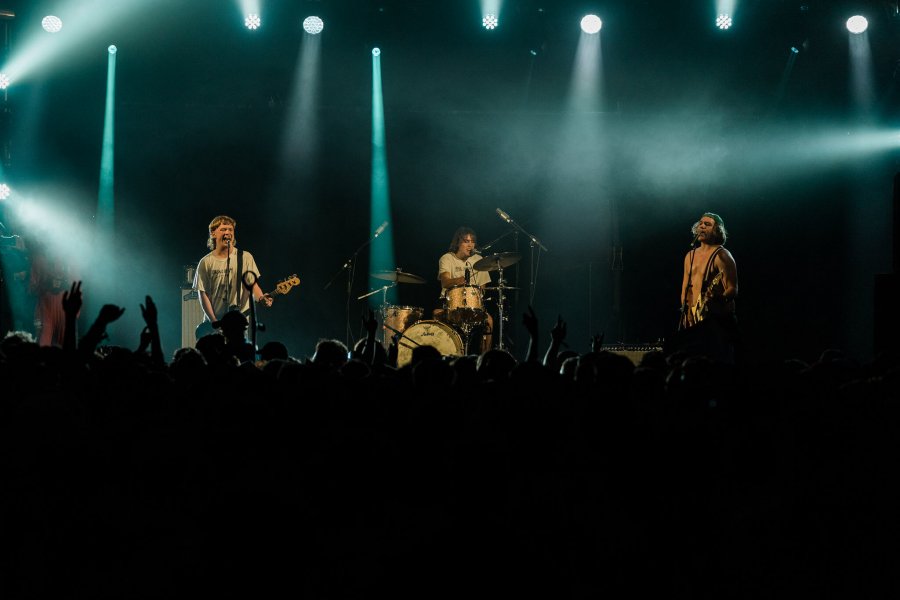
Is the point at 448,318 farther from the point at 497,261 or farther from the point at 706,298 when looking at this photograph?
the point at 706,298

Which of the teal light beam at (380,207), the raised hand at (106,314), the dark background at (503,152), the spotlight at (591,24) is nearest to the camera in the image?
the raised hand at (106,314)

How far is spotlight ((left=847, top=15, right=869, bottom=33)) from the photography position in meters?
10.6

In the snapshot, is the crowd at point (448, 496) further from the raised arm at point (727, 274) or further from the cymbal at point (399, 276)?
the cymbal at point (399, 276)

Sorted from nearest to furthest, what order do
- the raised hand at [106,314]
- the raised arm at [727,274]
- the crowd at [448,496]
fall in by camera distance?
the crowd at [448,496], the raised hand at [106,314], the raised arm at [727,274]

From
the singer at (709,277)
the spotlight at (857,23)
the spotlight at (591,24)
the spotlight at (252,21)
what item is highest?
the spotlight at (857,23)

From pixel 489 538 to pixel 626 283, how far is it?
10933mm

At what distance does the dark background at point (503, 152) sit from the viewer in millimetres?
10836

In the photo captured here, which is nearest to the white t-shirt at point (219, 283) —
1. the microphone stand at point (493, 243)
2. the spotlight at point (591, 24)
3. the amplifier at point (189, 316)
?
the amplifier at point (189, 316)

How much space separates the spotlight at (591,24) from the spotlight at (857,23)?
3123 millimetres

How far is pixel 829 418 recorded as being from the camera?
2822 mm

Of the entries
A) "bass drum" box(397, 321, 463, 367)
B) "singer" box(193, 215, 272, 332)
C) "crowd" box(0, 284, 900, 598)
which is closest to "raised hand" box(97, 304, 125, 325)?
"crowd" box(0, 284, 900, 598)

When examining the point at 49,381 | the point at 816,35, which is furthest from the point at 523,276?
the point at 49,381

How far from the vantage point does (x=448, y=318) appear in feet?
34.8

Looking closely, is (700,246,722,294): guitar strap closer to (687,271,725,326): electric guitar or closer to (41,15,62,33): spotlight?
(687,271,725,326): electric guitar
